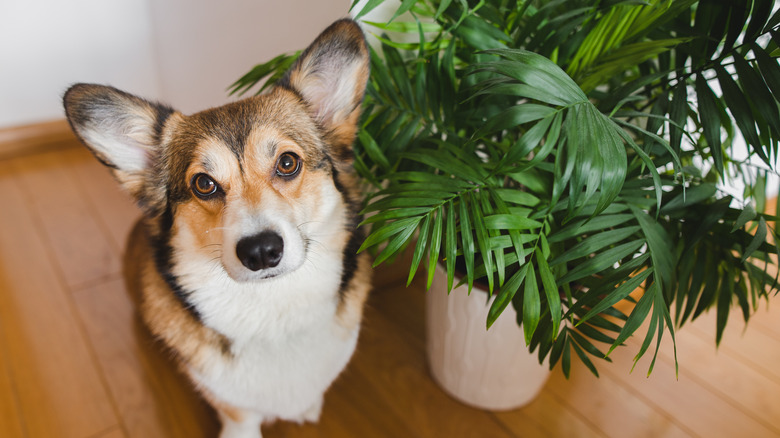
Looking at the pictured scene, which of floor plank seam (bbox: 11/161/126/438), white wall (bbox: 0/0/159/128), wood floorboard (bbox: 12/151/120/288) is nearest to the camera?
floor plank seam (bbox: 11/161/126/438)

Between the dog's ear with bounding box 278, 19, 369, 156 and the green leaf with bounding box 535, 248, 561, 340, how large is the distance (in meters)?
0.53

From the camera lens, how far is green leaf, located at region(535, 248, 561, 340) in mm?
899

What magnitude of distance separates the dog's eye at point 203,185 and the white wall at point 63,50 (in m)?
2.00

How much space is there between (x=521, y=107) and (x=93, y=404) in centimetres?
155

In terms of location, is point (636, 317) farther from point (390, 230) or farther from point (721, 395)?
point (721, 395)

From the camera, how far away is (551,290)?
91 cm

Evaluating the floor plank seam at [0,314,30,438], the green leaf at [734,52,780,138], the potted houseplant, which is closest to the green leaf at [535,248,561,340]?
the potted houseplant

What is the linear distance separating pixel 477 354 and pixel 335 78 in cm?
86

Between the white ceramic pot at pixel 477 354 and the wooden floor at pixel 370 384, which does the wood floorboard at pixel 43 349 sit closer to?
the wooden floor at pixel 370 384

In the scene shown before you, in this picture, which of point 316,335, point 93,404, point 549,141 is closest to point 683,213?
point 549,141

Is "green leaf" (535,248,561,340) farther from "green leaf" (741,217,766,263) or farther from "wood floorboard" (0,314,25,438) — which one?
"wood floorboard" (0,314,25,438)

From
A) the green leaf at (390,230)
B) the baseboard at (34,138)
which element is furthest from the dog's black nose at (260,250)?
the baseboard at (34,138)

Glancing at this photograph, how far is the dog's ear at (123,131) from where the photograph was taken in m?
1.02

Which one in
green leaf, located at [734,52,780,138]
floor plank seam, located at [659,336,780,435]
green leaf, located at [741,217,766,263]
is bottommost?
floor plank seam, located at [659,336,780,435]
